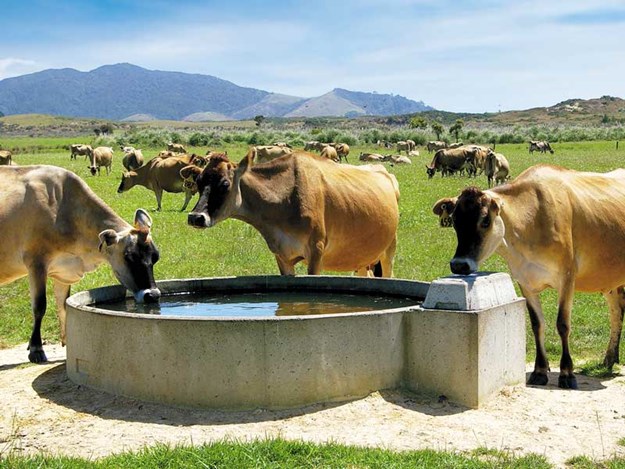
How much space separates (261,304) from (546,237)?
3.40 metres

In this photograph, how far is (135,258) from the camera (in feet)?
31.3

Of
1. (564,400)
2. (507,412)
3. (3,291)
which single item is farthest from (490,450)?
(3,291)

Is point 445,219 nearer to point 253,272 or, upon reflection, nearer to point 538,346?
point 538,346

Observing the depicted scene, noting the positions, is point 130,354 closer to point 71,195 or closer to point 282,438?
point 282,438

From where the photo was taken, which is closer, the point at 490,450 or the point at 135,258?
the point at 490,450

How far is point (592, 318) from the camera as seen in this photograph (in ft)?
39.9

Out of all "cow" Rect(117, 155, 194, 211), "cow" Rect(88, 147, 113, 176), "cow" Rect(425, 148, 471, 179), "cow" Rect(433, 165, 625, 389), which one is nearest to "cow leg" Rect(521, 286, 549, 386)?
"cow" Rect(433, 165, 625, 389)

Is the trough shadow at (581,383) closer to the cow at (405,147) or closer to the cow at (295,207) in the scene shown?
the cow at (295,207)

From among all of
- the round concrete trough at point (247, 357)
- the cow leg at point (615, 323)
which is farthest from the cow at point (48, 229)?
the cow leg at point (615, 323)

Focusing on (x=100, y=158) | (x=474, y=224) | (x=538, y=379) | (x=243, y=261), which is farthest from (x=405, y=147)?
(x=474, y=224)

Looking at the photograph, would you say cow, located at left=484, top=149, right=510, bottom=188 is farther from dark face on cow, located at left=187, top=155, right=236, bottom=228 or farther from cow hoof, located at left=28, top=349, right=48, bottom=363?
cow hoof, located at left=28, top=349, right=48, bottom=363

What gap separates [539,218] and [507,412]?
2478mm

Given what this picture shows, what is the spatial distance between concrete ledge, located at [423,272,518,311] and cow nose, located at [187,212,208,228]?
3.56 metres

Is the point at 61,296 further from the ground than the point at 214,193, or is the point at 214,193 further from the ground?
the point at 214,193
